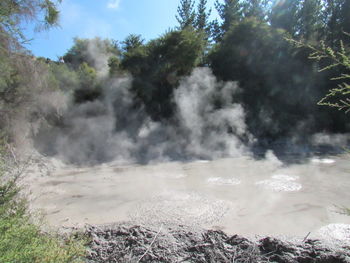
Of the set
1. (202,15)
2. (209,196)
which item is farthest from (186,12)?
(209,196)

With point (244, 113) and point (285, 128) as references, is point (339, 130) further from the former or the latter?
point (244, 113)

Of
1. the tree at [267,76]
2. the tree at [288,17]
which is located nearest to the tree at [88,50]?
the tree at [267,76]

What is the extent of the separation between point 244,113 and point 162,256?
10.8 metres

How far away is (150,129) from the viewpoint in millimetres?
11664

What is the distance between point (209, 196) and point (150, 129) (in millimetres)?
6366

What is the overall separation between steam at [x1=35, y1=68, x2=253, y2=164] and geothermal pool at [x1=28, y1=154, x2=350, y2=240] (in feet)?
4.28

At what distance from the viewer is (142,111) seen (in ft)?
40.6

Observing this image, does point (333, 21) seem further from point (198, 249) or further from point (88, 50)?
point (198, 249)

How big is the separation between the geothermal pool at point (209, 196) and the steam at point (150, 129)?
1.31 m

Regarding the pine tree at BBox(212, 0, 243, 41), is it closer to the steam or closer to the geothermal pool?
the steam

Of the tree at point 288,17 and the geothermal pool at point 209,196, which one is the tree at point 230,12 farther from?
the geothermal pool at point 209,196

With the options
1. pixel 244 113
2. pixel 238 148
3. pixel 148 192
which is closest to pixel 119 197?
pixel 148 192

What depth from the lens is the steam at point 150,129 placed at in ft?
32.1

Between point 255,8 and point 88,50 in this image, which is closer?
point 88,50
